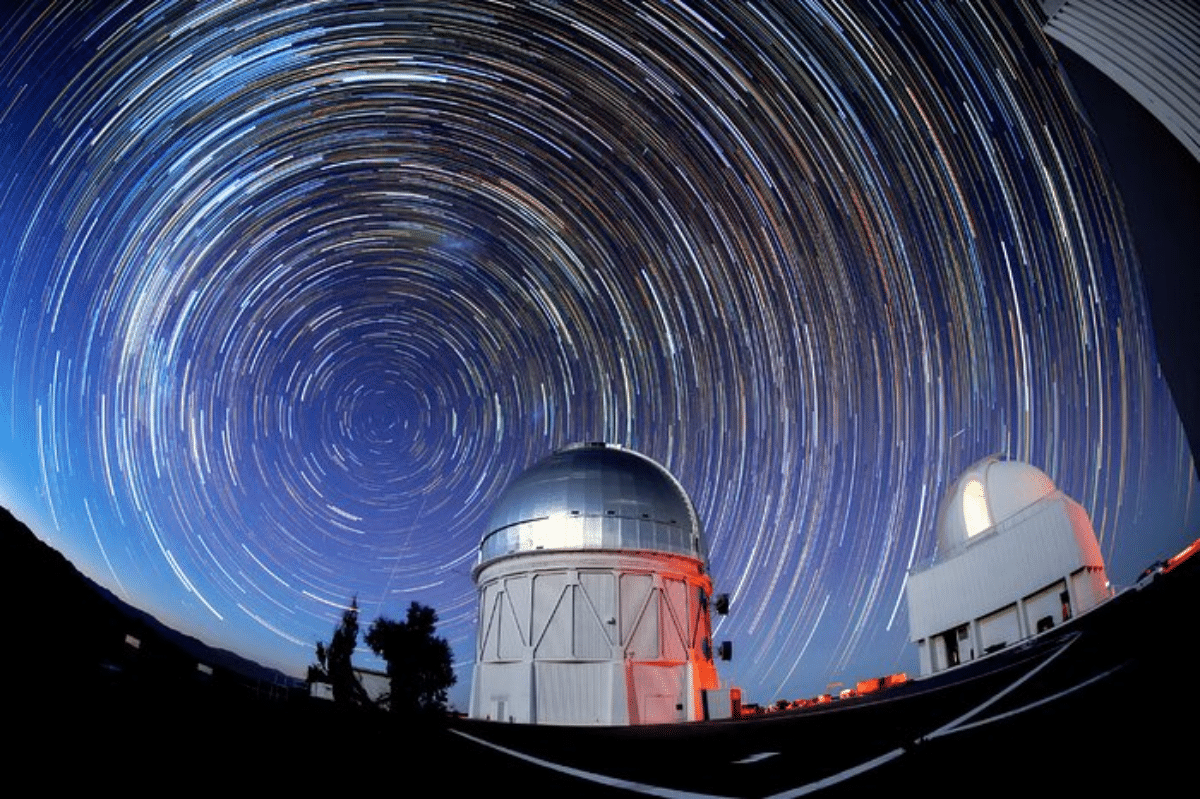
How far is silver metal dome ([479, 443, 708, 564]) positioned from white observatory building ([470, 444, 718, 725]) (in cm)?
6

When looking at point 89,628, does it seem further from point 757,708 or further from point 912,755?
point 757,708

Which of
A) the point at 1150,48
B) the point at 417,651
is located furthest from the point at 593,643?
the point at 417,651

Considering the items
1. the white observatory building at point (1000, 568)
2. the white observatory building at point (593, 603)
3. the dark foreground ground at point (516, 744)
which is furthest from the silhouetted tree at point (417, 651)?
the dark foreground ground at point (516, 744)

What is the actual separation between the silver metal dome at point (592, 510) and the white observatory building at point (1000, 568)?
10272 millimetres

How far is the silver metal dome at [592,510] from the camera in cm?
2780

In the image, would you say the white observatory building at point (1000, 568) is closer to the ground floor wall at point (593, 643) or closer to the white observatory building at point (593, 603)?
the white observatory building at point (593, 603)

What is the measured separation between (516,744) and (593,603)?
20.0 metres

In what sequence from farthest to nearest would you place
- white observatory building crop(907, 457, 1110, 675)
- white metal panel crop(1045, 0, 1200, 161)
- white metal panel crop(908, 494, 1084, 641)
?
white metal panel crop(908, 494, 1084, 641), white observatory building crop(907, 457, 1110, 675), white metal panel crop(1045, 0, 1200, 161)

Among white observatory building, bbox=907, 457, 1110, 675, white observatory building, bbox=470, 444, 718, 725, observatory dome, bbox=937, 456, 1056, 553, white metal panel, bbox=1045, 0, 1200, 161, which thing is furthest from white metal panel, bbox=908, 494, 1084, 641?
white metal panel, bbox=1045, 0, 1200, 161

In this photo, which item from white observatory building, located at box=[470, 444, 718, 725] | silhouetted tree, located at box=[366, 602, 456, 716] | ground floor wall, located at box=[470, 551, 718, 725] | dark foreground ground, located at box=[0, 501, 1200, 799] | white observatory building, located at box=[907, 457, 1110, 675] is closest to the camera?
dark foreground ground, located at box=[0, 501, 1200, 799]

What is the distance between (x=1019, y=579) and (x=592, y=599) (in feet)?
52.2

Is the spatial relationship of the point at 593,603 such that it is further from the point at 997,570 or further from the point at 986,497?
the point at 986,497

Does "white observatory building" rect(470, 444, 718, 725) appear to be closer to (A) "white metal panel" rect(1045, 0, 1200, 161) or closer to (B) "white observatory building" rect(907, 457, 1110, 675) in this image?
(B) "white observatory building" rect(907, 457, 1110, 675)

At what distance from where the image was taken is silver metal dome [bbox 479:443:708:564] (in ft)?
91.2
